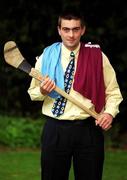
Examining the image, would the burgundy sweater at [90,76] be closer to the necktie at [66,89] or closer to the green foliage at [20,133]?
the necktie at [66,89]

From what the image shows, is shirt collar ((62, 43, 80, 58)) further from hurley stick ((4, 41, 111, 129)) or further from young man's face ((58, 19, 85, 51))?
hurley stick ((4, 41, 111, 129))

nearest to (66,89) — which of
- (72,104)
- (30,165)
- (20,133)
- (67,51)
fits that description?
(72,104)

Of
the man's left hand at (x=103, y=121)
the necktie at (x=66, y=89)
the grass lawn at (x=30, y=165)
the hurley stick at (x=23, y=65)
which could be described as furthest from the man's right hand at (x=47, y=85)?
the grass lawn at (x=30, y=165)

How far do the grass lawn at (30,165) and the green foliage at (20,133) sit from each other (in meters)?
0.33

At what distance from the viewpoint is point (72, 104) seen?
13.9ft

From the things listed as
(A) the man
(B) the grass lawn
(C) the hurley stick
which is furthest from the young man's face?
(B) the grass lawn

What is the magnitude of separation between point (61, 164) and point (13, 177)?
2.87 m

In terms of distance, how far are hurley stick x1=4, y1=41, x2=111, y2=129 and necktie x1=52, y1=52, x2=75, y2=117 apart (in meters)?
0.09

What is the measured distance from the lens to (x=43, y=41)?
10.1m

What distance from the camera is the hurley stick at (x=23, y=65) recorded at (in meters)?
4.15

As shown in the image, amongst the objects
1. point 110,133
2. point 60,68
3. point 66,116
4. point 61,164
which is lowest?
point 110,133

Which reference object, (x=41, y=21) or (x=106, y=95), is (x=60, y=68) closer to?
(x=106, y=95)

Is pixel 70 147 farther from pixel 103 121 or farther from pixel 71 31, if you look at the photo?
pixel 71 31

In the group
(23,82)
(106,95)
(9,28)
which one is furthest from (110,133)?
(106,95)
